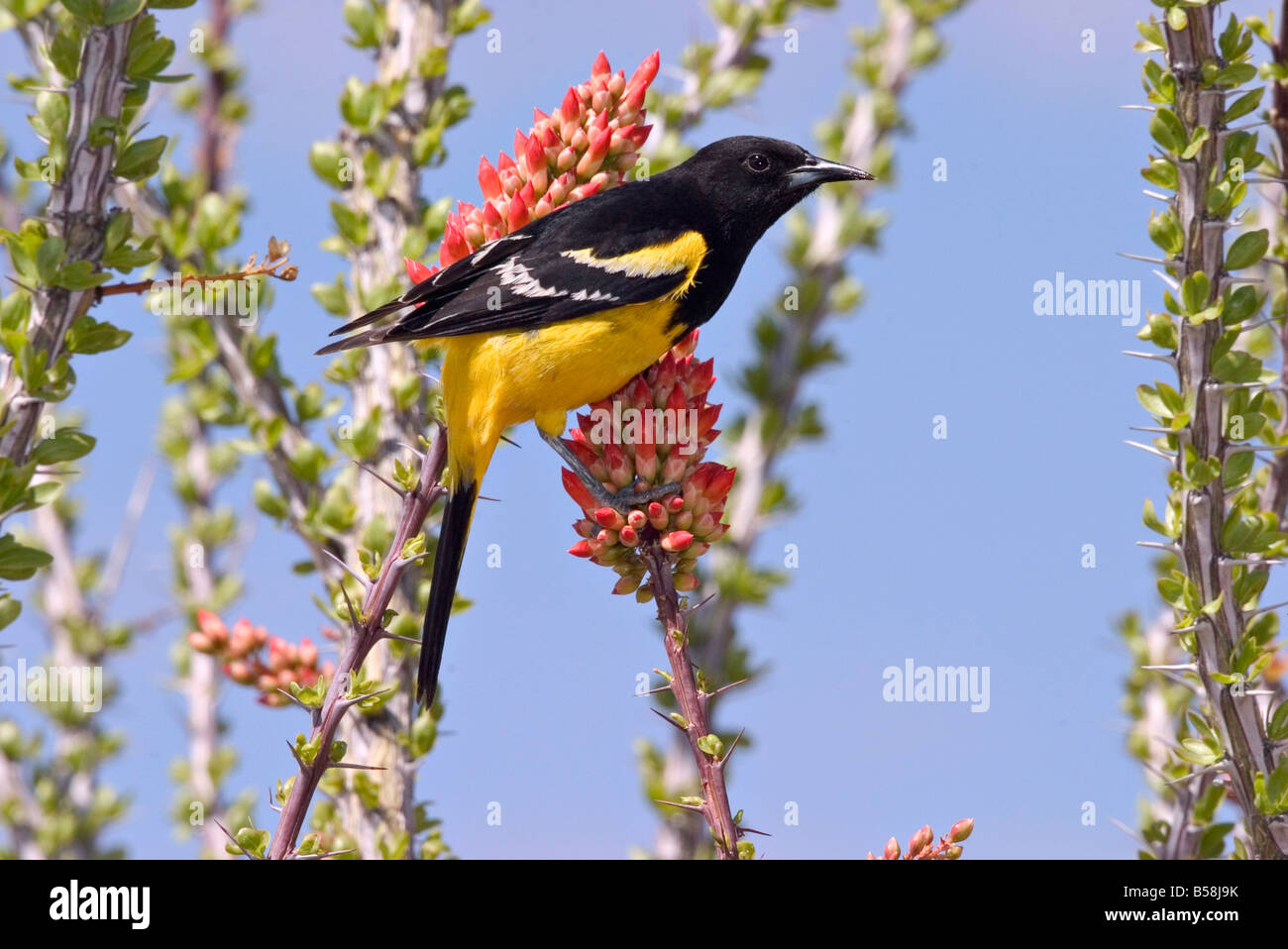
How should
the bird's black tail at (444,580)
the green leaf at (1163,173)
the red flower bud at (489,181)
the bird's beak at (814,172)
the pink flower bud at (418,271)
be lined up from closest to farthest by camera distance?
the green leaf at (1163,173) < the bird's black tail at (444,580) < the red flower bud at (489,181) < the pink flower bud at (418,271) < the bird's beak at (814,172)

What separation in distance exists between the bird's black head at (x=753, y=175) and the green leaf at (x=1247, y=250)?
5.60 ft

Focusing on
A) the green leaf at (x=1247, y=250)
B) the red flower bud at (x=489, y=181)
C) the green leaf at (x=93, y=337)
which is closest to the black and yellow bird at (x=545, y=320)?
the red flower bud at (x=489, y=181)

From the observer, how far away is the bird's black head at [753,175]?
4.61 metres

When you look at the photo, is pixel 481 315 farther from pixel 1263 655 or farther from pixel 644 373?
pixel 1263 655

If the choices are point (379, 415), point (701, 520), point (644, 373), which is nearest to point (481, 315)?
point (644, 373)

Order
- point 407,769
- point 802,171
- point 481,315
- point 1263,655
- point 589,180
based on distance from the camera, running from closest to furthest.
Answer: point 1263,655 < point 589,180 < point 481,315 < point 407,769 < point 802,171

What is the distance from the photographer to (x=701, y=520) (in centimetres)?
311

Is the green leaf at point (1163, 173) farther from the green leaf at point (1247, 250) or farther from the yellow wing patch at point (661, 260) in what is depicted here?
the yellow wing patch at point (661, 260)

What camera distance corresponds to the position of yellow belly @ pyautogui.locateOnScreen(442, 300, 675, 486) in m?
3.85

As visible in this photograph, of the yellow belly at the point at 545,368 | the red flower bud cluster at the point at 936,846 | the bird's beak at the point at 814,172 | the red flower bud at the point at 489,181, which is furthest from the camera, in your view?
the bird's beak at the point at 814,172

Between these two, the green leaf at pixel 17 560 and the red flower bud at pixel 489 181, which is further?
the red flower bud at pixel 489 181

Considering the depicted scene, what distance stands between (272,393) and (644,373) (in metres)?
1.72

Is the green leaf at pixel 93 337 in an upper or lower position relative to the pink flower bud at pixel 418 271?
lower

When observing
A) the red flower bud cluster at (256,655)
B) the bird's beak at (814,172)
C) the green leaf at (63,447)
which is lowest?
the red flower bud cluster at (256,655)
